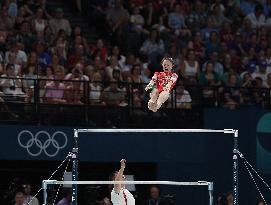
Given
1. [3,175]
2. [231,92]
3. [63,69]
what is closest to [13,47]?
[63,69]

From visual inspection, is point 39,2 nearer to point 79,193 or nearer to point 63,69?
point 63,69

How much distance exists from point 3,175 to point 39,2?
174 inches

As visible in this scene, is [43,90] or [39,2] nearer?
[43,90]

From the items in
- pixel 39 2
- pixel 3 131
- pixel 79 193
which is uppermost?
pixel 39 2

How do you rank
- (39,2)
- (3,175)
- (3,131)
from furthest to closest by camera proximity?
(39,2), (3,175), (3,131)

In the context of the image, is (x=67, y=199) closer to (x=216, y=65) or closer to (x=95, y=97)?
(x=95, y=97)

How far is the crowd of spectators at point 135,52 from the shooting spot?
22.0 meters

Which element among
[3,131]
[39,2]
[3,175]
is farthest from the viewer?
[39,2]

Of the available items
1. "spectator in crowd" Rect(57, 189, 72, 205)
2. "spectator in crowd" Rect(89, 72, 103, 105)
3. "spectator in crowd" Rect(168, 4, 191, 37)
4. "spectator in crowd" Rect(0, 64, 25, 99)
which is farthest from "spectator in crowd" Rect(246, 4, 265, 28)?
"spectator in crowd" Rect(57, 189, 72, 205)

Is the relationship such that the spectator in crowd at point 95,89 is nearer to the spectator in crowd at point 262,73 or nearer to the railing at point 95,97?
the railing at point 95,97

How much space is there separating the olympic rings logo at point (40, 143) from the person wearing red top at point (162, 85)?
440cm

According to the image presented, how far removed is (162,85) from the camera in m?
17.5

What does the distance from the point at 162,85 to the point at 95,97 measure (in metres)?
5.08

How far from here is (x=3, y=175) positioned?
74.9ft
